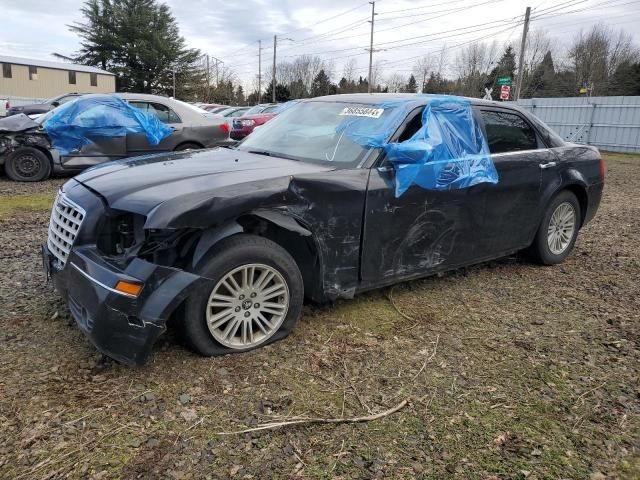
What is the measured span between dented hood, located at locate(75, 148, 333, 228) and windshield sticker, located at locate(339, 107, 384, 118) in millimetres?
707

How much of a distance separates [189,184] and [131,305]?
0.76 m

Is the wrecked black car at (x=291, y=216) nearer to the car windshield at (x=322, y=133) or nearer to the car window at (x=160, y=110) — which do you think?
the car windshield at (x=322, y=133)

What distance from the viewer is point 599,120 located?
2075 cm

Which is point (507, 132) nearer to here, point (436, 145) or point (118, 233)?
point (436, 145)

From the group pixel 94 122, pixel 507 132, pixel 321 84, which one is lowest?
pixel 94 122

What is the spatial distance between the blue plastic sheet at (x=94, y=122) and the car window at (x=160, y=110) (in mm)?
335

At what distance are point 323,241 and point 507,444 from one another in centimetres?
157

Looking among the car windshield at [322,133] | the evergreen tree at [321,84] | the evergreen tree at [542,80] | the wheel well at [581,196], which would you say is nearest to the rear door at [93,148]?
the car windshield at [322,133]

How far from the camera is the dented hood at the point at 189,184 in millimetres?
2746

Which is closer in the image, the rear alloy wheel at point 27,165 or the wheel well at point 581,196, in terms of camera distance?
the wheel well at point 581,196

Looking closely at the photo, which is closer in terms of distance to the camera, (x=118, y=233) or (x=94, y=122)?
(x=118, y=233)

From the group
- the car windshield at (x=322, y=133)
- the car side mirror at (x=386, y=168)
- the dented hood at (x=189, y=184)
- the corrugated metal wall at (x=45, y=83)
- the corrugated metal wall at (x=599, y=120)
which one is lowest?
the dented hood at (x=189, y=184)

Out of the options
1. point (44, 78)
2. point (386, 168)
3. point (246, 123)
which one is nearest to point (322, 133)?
point (386, 168)

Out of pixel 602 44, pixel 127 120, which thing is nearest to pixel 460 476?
pixel 127 120
